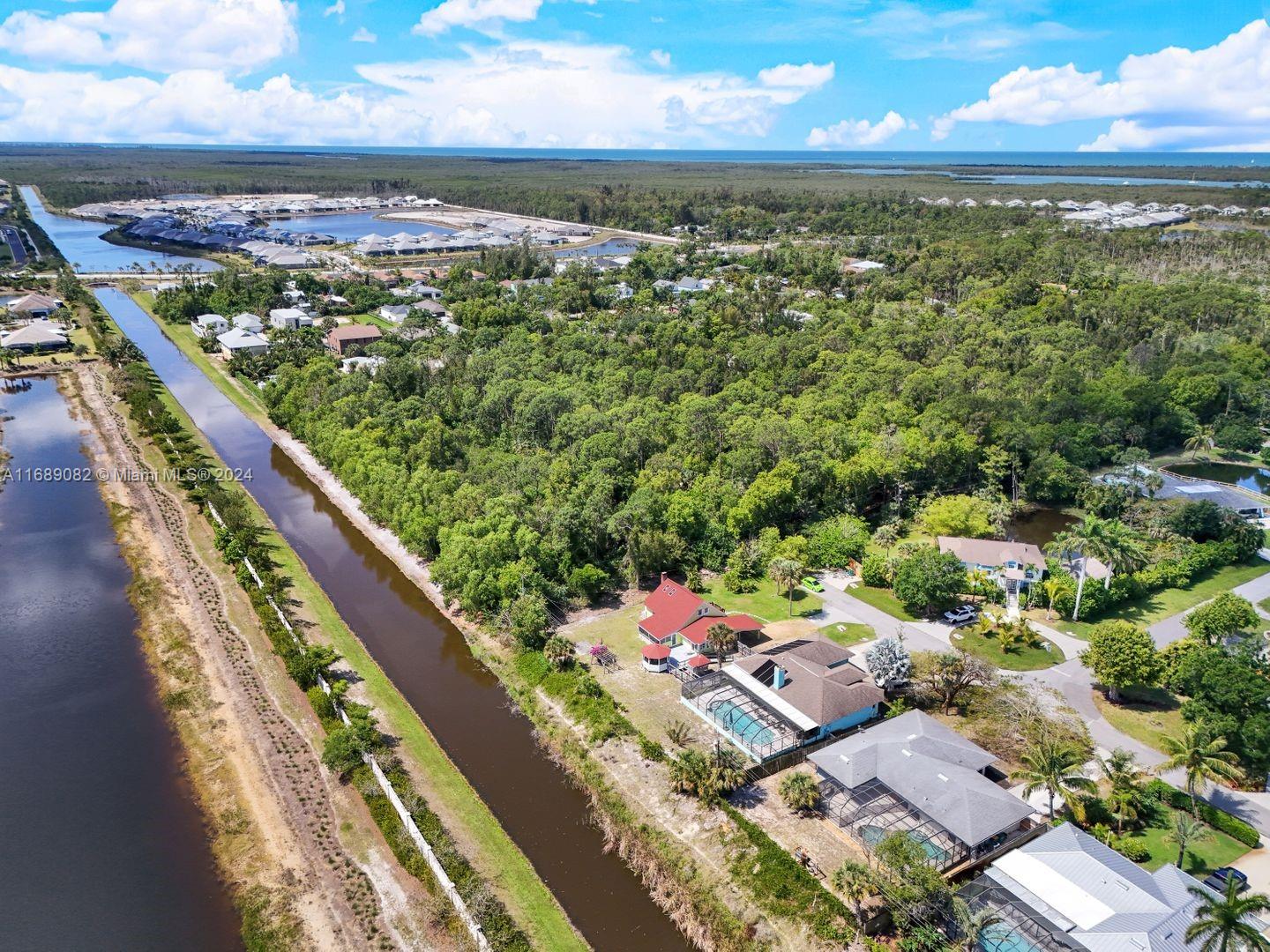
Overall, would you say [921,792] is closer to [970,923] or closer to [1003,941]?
[1003,941]

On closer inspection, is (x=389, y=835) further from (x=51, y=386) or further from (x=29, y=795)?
(x=51, y=386)

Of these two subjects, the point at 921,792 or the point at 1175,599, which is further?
the point at 1175,599

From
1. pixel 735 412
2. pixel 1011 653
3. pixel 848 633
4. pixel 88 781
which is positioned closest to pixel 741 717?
pixel 848 633

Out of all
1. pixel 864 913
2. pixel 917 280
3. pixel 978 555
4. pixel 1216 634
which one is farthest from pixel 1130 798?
pixel 917 280

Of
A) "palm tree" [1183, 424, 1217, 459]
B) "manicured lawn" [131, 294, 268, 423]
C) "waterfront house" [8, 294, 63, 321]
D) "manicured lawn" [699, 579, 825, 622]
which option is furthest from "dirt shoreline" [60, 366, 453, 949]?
Answer: "waterfront house" [8, 294, 63, 321]

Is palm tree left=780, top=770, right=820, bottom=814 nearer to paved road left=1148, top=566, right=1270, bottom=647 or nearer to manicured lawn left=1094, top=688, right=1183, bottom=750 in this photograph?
manicured lawn left=1094, top=688, right=1183, bottom=750

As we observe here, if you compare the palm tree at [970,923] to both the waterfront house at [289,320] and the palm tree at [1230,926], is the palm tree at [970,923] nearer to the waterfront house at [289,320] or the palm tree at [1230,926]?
the palm tree at [1230,926]
